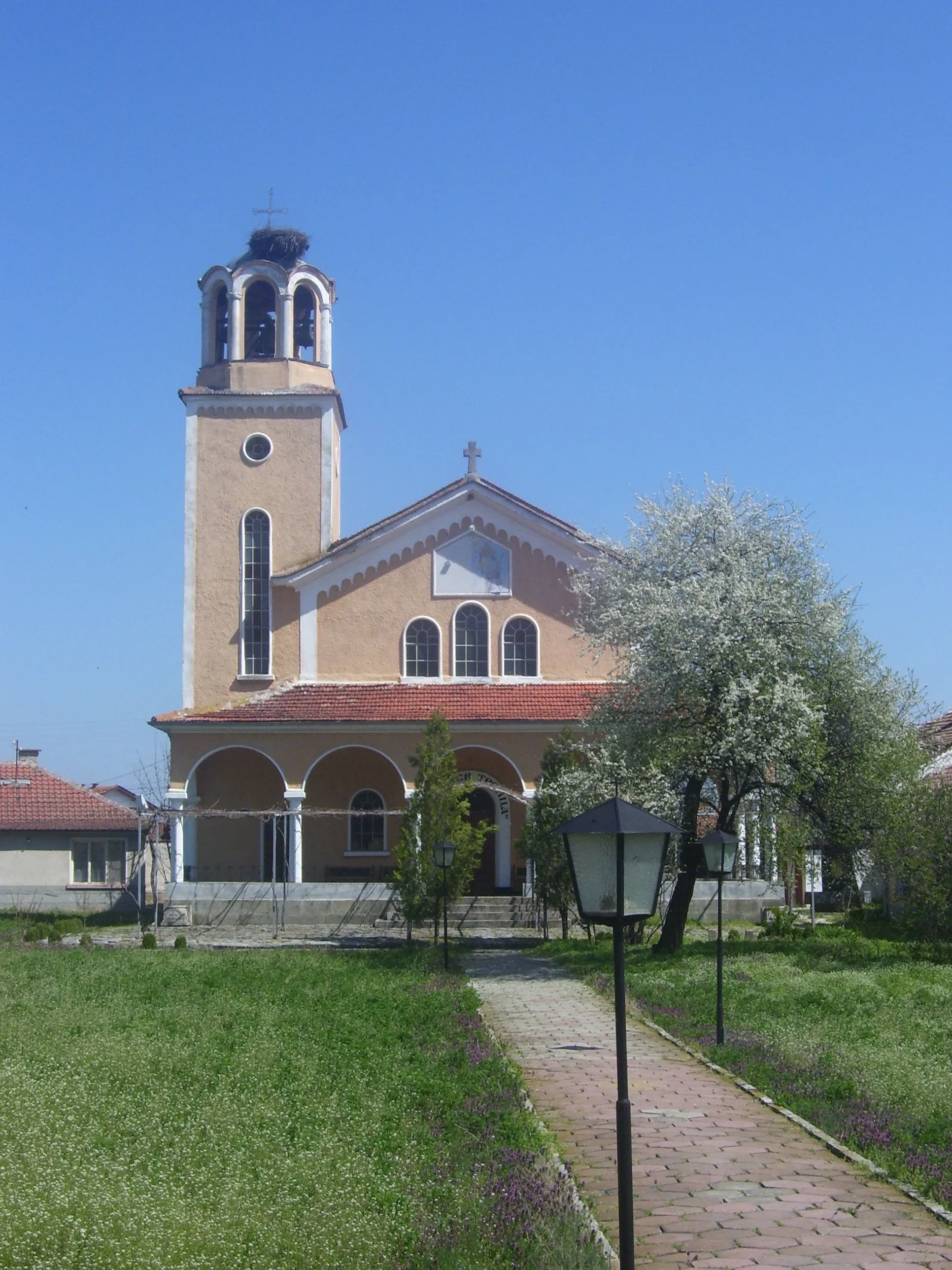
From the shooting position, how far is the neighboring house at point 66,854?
3562 centimetres

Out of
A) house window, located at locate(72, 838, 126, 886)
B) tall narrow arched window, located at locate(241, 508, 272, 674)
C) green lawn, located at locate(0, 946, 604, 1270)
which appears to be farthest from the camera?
house window, located at locate(72, 838, 126, 886)

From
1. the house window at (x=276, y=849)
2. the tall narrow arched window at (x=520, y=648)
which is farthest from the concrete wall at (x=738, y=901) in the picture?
the house window at (x=276, y=849)

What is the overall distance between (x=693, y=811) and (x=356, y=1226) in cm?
1621

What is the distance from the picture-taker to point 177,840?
3092 centimetres

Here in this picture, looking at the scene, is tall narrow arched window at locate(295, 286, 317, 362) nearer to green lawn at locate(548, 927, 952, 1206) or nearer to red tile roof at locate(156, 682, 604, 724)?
red tile roof at locate(156, 682, 604, 724)

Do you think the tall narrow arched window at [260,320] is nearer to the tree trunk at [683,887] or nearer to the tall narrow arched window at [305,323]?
Result: the tall narrow arched window at [305,323]

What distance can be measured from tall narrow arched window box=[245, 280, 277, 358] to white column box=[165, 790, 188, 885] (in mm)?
11211

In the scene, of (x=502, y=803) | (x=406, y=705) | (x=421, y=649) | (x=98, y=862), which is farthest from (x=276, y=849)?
(x=98, y=862)

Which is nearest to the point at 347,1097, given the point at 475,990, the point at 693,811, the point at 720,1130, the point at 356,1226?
the point at 720,1130

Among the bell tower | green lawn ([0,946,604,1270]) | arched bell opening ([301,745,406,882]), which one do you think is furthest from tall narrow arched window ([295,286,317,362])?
green lawn ([0,946,604,1270])

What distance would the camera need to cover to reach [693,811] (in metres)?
22.5

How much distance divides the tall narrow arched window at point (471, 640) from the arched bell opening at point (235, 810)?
17.2 feet

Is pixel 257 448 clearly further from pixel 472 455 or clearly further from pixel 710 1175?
pixel 710 1175

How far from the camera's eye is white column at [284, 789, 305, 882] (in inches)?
1205
